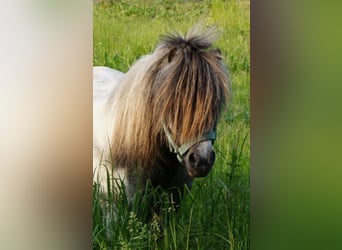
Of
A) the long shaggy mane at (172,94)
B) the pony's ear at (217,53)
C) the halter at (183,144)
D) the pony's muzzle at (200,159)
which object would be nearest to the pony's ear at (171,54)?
the long shaggy mane at (172,94)

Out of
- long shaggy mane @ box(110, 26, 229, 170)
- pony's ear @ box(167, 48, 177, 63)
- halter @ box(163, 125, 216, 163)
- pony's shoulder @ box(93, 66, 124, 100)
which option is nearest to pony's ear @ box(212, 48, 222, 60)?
long shaggy mane @ box(110, 26, 229, 170)

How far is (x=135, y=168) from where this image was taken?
303 centimetres

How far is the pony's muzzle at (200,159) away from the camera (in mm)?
3008

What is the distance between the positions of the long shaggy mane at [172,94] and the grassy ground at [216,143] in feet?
0.19

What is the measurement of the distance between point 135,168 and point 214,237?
1.75 feet

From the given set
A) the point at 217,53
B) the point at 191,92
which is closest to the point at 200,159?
the point at 191,92

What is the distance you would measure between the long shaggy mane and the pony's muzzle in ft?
0.21

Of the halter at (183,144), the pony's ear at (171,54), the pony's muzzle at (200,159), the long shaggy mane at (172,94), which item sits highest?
the pony's ear at (171,54)

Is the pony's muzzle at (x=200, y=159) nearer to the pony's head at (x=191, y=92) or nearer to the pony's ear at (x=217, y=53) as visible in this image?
the pony's head at (x=191, y=92)

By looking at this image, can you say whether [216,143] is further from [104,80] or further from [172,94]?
[104,80]

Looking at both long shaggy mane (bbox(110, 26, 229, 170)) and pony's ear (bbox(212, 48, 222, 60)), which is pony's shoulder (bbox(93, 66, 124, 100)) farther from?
pony's ear (bbox(212, 48, 222, 60))
